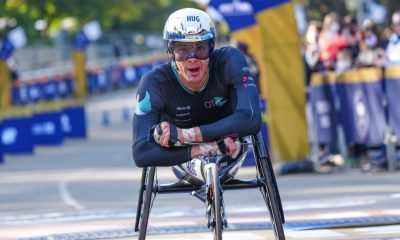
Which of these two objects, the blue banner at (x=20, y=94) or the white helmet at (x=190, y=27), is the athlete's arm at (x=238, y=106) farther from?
the blue banner at (x=20, y=94)

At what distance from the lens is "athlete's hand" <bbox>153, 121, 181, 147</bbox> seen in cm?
834

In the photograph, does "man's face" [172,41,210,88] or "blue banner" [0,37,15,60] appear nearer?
"man's face" [172,41,210,88]

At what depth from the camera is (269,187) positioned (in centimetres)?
835

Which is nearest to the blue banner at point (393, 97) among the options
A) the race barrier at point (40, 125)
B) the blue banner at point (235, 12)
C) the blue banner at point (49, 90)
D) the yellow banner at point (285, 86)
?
the yellow banner at point (285, 86)

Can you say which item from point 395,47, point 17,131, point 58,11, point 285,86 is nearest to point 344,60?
point 285,86

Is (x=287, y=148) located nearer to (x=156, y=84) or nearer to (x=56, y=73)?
(x=156, y=84)

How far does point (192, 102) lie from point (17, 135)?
20045 mm

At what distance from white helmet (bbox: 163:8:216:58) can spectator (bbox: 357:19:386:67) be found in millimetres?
10840

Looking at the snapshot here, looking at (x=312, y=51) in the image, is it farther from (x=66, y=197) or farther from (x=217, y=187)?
(x=217, y=187)

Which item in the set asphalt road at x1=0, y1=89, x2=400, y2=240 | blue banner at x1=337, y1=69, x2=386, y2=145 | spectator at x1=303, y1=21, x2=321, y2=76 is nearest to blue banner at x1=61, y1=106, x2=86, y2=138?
asphalt road at x1=0, y1=89, x2=400, y2=240

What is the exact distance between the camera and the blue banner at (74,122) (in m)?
34.0

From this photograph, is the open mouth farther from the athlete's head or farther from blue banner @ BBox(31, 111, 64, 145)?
blue banner @ BBox(31, 111, 64, 145)

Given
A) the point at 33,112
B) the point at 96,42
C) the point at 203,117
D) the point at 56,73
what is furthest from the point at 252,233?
the point at 96,42

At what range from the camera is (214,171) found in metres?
8.22
